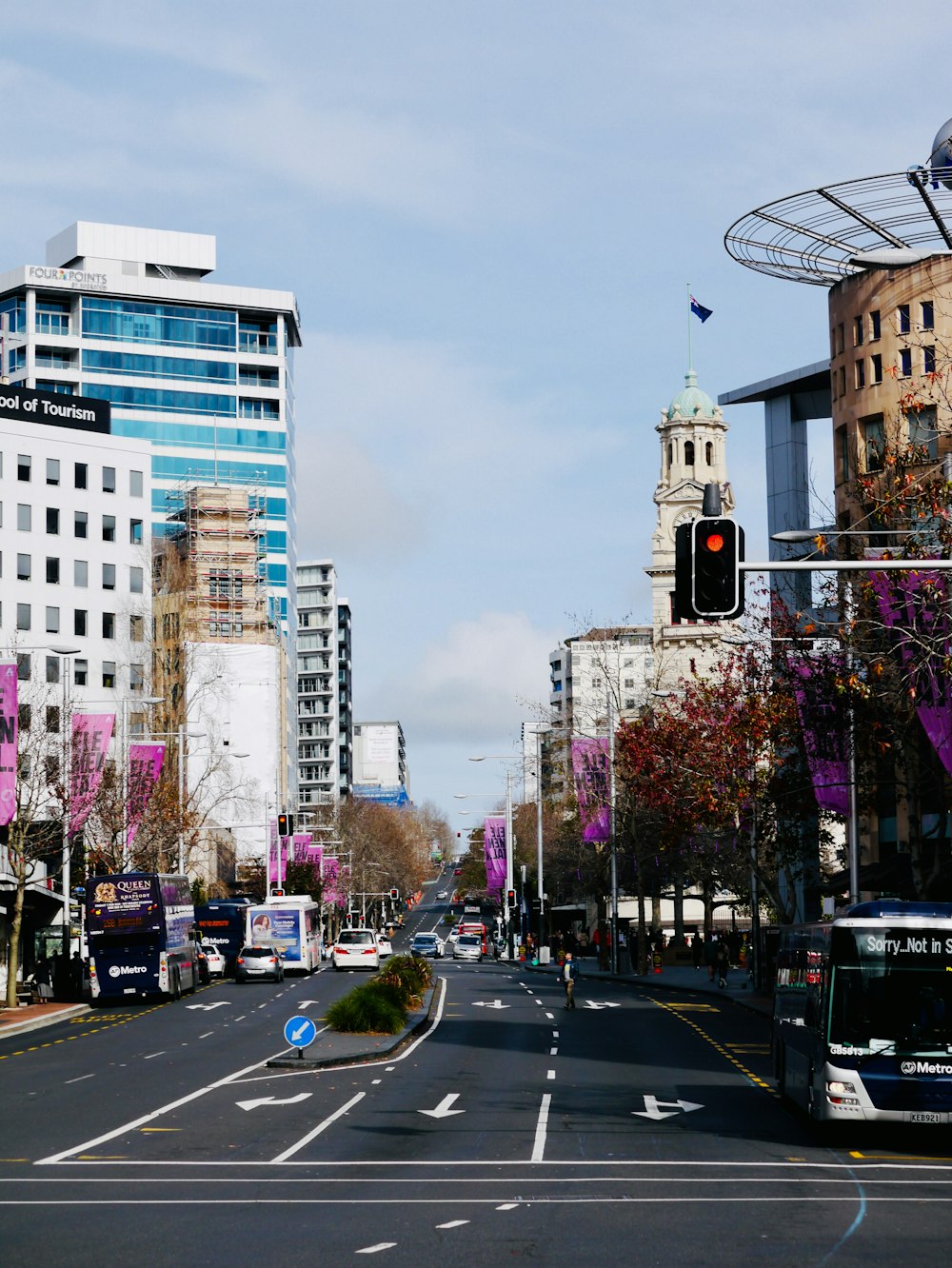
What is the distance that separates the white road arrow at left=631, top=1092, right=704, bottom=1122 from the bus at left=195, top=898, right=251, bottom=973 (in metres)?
51.6

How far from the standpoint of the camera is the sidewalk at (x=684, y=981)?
2223 inches

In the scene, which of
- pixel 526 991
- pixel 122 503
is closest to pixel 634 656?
pixel 122 503

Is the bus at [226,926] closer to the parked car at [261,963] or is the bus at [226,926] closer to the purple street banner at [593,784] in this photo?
the parked car at [261,963]

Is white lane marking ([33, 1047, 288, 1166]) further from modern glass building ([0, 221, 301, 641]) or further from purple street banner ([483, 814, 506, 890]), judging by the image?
modern glass building ([0, 221, 301, 641])

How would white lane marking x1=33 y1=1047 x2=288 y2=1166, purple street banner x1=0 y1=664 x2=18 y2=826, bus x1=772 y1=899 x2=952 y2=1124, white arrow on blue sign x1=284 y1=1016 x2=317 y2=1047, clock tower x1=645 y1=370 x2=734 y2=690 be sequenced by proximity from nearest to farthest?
1. bus x1=772 y1=899 x2=952 y2=1124
2. white lane marking x1=33 y1=1047 x2=288 y2=1166
3. white arrow on blue sign x1=284 y1=1016 x2=317 y2=1047
4. purple street banner x1=0 y1=664 x2=18 y2=826
5. clock tower x1=645 y1=370 x2=734 y2=690

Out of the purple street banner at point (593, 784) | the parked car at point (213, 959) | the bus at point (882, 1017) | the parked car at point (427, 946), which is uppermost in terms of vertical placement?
the purple street banner at point (593, 784)

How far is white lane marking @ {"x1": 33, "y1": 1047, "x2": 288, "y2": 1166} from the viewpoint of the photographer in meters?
21.3

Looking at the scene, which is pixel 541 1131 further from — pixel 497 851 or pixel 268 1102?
pixel 497 851

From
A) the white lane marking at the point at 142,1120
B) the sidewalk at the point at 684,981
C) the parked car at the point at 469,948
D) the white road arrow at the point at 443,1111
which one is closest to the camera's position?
the white lane marking at the point at 142,1120

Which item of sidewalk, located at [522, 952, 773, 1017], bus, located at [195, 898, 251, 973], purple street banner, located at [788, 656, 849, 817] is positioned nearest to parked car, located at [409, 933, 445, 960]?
sidewalk, located at [522, 952, 773, 1017]

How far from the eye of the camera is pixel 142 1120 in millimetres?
25094

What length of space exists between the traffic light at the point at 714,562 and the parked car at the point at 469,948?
3259 inches

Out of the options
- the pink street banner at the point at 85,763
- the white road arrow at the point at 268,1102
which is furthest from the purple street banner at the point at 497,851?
the white road arrow at the point at 268,1102

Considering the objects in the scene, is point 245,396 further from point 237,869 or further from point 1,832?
point 1,832
